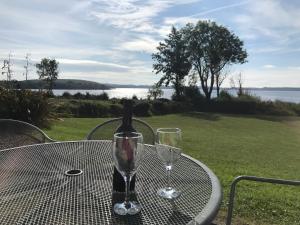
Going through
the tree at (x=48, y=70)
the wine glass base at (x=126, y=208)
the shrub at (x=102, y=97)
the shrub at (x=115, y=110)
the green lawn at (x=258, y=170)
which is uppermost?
the tree at (x=48, y=70)

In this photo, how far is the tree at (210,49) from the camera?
32094mm

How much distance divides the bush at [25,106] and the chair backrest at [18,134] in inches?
254

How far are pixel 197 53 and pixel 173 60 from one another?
228cm

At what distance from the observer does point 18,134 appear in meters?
3.57

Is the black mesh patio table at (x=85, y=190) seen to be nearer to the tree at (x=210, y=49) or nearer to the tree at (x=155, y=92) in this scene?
the tree at (x=155, y=92)

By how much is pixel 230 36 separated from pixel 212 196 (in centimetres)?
3233

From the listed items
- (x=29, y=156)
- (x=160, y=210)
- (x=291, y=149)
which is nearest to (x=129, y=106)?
(x=160, y=210)

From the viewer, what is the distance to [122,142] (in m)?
1.36

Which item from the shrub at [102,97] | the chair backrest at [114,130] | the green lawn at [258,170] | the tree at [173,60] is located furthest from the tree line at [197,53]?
the chair backrest at [114,130]

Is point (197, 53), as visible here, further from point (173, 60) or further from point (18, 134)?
point (18, 134)

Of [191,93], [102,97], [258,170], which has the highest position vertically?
[191,93]

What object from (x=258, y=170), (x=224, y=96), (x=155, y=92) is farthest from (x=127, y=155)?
(x=224, y=96)

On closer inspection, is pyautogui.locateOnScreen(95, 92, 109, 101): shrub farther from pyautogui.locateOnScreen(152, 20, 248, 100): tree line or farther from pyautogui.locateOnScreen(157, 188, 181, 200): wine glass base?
pyautogui.locateOnScreen(157, 188, 181, 200): wine glass base

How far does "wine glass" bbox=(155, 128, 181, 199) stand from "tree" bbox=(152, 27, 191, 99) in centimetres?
2955
